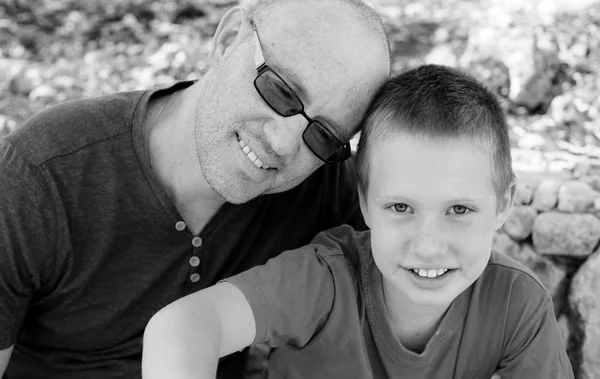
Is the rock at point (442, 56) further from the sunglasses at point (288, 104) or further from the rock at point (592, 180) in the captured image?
the sunglasses at point (288, 104)

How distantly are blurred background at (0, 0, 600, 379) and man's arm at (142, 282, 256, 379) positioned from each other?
1057 mm

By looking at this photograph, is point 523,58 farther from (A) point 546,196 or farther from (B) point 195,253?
(B) point 195,253

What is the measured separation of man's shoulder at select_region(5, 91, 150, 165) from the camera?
2217 millimetres

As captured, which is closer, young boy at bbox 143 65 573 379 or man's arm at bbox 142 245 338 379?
man's arm at bbox 142 245 338 379

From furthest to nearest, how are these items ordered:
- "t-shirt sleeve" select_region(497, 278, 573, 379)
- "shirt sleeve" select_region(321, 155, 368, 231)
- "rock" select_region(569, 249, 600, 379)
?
"rock" select_region(569, 249, 600, 379)
"shirt sleeve" select_region(321, 155, 368, 231)
"t-shirt sleeve" select_region(497, 278, 573, 379)

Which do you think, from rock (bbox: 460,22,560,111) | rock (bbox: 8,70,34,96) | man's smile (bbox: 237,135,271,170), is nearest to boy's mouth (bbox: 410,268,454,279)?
man's smile (bbox: 237,135,271,170)

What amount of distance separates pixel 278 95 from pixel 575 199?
1.59m

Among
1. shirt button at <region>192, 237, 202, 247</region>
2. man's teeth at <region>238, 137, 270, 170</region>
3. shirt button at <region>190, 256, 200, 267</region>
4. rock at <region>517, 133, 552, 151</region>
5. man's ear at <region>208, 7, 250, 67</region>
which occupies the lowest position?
rock at <region>517, 133, 552, 151</region>

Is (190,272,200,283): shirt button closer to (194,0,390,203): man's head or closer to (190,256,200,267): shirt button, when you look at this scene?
(190,256,200,267): shirt button

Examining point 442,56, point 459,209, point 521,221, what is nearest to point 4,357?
point 459,209

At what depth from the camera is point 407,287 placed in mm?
2096

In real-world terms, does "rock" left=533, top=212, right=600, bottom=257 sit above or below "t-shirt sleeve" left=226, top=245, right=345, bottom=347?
below

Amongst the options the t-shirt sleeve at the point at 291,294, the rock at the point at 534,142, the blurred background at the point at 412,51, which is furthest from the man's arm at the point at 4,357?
the rock at the point at 534,142

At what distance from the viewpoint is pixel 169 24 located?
6371mm
